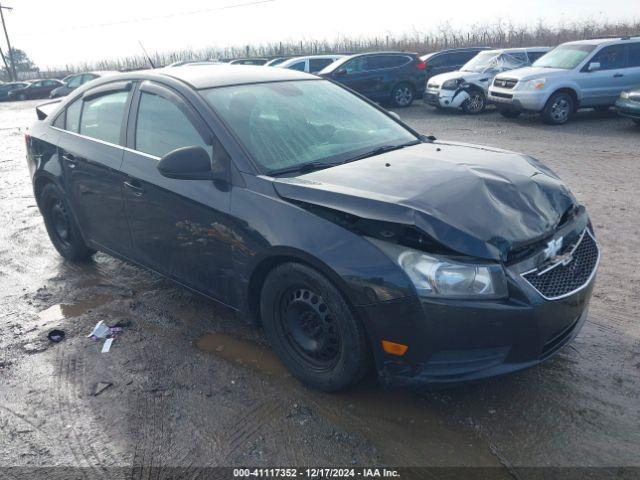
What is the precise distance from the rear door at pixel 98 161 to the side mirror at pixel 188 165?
919mm

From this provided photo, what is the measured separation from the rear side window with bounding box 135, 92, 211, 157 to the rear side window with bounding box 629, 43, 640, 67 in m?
12.5

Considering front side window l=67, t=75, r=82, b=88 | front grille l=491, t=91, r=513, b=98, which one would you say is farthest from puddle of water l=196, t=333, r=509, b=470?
front side window l=67, t=75, r=82, b=88

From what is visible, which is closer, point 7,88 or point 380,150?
point 380,150

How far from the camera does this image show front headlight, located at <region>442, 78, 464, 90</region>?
1477cm

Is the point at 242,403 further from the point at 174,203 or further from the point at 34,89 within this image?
the point at 34,89

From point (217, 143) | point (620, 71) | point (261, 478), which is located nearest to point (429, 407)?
point (261, 478)

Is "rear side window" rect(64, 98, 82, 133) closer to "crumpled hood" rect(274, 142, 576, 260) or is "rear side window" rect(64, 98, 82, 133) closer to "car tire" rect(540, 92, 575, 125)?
"crumpled hood" rect(274, 142, 576, 260)

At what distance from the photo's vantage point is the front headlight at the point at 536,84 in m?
12.1

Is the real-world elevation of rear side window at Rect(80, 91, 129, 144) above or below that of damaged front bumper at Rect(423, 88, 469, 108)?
above

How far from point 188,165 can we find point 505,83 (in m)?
11.7

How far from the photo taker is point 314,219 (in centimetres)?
279

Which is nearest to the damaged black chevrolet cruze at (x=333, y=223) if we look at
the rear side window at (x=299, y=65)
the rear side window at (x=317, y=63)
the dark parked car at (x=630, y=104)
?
the dark parked car at (x=630, y=104)

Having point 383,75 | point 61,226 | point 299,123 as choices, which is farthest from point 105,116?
point 383,75

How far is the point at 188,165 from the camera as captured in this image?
10.4 ft
